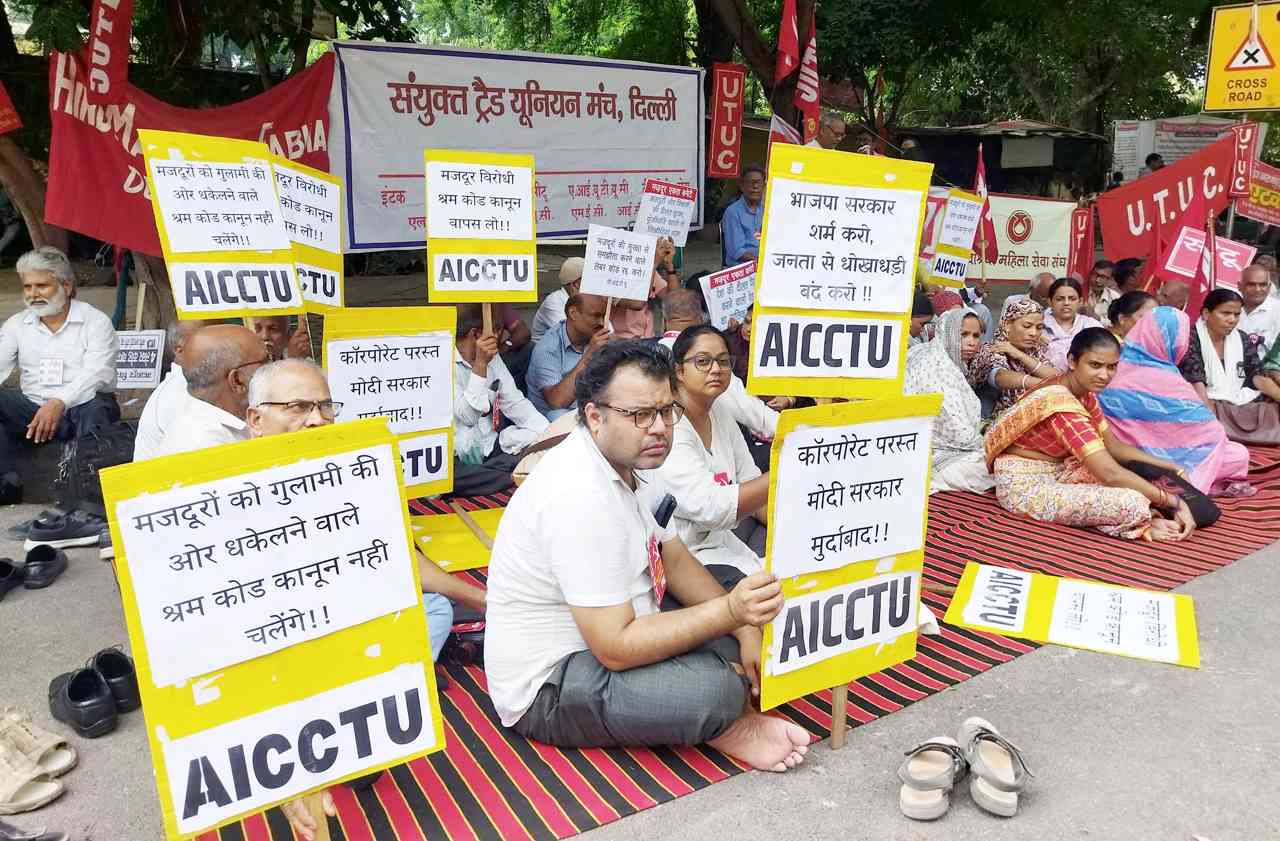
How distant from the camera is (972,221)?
23.1ft

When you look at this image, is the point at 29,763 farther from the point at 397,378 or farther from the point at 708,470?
the point at 708,470

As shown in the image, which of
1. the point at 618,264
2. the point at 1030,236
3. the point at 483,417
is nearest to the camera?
the point at 483,417

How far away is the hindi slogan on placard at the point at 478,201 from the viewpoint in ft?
14.8

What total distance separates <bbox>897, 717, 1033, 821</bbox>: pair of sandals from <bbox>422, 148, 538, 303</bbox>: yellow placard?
2723 mm

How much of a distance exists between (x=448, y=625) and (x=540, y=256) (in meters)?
12.5

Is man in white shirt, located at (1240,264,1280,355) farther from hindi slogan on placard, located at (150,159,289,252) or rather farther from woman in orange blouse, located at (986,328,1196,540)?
hindi slogan on placard, located at (150,159,289,252)

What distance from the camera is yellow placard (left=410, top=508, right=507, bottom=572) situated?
429 centimetres

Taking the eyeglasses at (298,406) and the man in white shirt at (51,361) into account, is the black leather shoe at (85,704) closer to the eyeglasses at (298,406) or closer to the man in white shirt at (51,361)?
the eyeglasses at (298,406)

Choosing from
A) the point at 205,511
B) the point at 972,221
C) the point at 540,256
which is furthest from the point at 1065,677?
the point at 540,256

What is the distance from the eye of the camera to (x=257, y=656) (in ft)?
6.93

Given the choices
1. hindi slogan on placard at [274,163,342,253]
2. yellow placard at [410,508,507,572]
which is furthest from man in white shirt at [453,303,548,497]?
hindi slogan on placard at [274,163,342,253]

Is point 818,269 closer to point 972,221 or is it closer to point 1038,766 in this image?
point 1038,766

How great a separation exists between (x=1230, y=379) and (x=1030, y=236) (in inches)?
109

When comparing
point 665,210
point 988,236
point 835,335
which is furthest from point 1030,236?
point 835,335
